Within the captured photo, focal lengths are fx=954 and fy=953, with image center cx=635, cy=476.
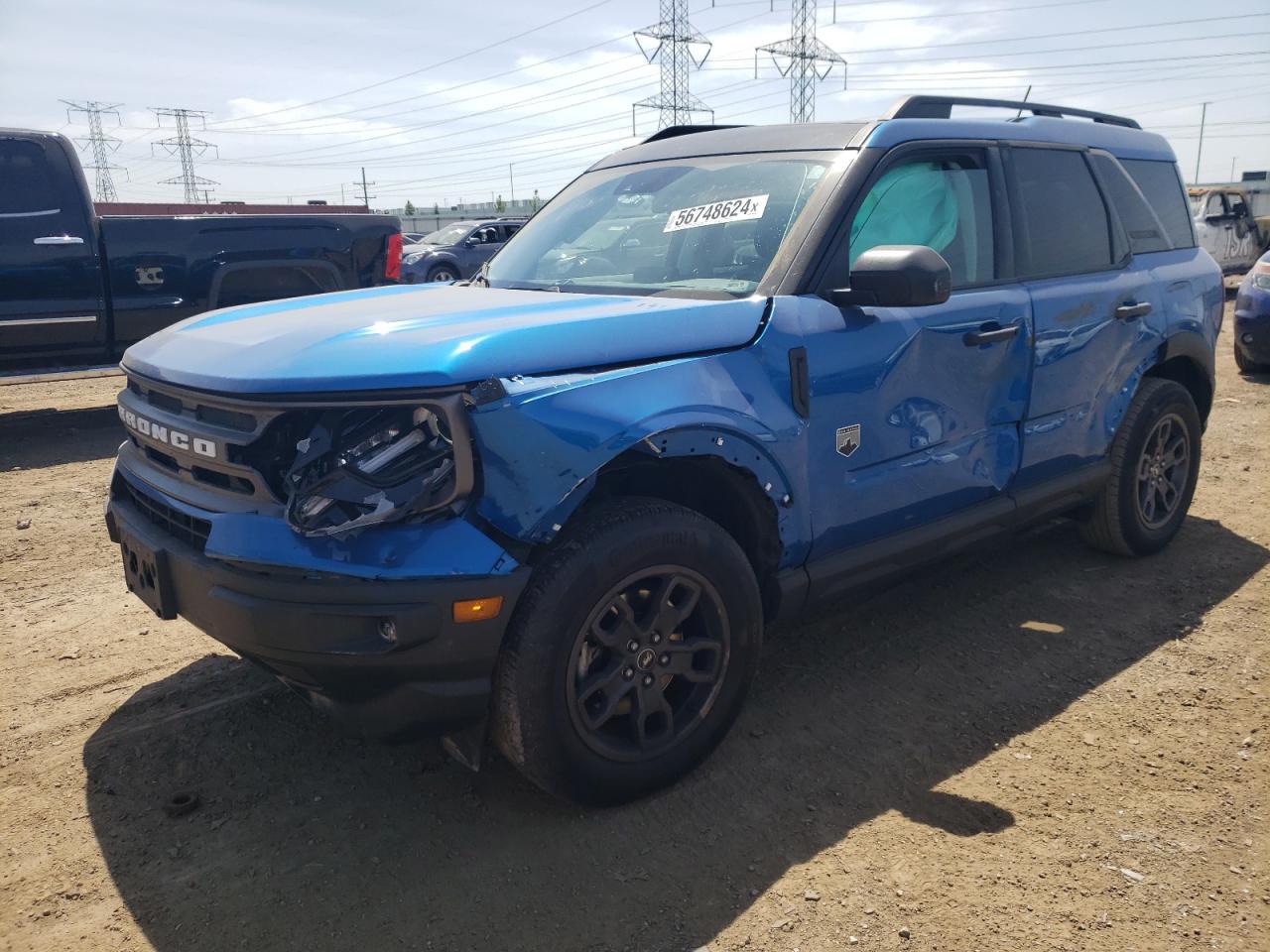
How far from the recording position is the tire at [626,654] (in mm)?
2422

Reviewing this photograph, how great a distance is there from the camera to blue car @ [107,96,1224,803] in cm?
230

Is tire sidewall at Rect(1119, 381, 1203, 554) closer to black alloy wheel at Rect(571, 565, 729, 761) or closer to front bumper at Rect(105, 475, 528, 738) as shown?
black alloy wheel at Rect(571, 565, 729, 761)

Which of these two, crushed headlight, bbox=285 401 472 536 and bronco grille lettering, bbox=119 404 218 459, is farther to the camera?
bronco grille lettering, bbox=119 404 218 459

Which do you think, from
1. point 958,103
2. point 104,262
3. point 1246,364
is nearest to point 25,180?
point 104,262

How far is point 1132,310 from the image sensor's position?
4219 millimetres

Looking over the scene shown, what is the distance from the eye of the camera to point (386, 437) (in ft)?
7.86

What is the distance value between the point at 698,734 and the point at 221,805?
141 cm

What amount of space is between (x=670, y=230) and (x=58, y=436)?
6380 millimetres

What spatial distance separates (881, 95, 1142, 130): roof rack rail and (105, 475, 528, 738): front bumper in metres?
2.45

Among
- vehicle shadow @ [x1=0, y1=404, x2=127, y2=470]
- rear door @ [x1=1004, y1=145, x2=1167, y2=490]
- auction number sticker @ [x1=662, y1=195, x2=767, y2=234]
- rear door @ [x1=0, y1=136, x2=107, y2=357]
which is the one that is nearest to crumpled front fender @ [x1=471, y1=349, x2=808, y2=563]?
auction number sticker @ [x1=662, y1=195, x2=767, y2=234]

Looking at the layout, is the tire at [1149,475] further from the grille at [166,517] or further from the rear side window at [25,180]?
the rear side window at [25,180]

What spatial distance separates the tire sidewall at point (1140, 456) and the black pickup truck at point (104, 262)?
20.7ft

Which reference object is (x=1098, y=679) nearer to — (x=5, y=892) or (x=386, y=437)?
(x=386, y=437)

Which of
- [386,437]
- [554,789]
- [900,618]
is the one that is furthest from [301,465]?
[900,618]
